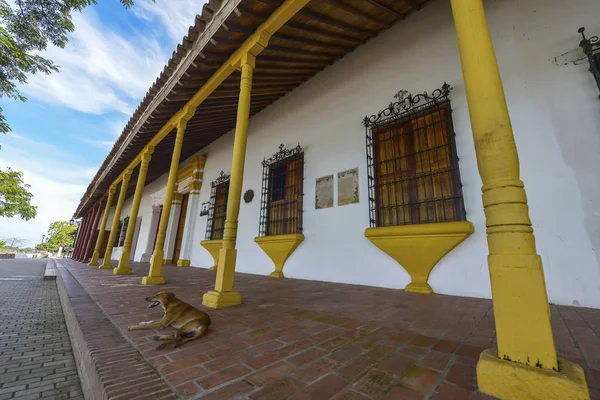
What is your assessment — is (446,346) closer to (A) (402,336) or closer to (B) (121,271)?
(A) (402,336)

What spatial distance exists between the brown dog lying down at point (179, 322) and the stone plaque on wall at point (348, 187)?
10.6 feet

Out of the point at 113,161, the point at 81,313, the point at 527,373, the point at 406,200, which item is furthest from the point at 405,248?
the point at 113,161

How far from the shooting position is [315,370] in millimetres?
1229

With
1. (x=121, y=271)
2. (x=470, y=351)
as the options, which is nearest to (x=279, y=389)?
(x=470, y=351)

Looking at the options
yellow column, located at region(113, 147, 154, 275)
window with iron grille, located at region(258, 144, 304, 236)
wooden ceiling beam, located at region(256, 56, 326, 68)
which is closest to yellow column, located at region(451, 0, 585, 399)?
wooden ceiling beam, located at region(256, 56, 326, 68)

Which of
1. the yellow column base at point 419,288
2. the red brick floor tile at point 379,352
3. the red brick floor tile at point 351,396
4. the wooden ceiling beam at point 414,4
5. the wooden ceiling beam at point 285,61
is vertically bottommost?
the red brick floor tile at point 351,396

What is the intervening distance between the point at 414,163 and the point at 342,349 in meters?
3.25

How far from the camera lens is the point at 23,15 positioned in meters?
5.12

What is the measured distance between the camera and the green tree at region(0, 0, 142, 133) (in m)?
4.96

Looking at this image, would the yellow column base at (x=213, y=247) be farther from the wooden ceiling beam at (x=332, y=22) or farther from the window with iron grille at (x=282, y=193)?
the wooden ceiling beam at (x=332, y=22)

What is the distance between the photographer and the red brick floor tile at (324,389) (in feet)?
3.31

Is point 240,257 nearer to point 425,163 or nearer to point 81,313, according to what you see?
point 81,313

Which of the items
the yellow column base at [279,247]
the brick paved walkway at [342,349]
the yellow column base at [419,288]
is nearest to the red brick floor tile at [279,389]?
the brick paved walkway at [342,349]

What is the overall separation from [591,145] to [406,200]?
1.97 m
